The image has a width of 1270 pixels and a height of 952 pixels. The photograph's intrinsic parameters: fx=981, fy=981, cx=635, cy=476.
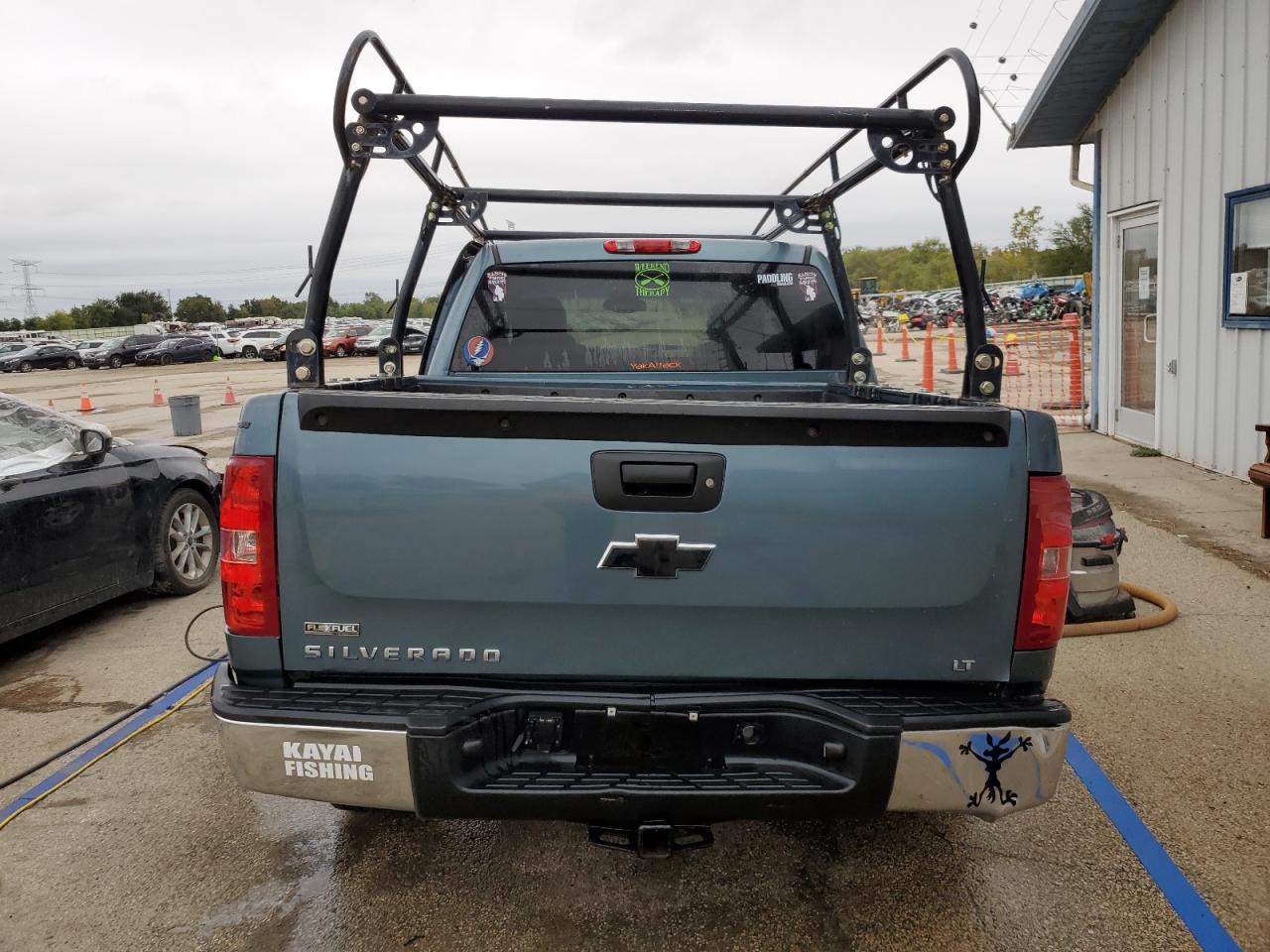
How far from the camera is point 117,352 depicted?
160ft

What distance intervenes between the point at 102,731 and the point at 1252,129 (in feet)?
31.6

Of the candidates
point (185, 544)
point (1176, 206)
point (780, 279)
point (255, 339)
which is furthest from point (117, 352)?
point (780, 279)

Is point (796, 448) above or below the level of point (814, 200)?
below

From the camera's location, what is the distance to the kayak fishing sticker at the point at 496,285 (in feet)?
14.4

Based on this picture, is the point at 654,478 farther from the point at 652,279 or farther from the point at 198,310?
the point at 198,310

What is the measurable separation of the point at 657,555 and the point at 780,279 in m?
2.28

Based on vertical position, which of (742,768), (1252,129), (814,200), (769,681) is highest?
(1252,129)

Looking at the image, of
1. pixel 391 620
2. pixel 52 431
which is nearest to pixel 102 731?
pixel 52 431

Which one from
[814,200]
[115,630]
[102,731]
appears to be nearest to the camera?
[102,731]

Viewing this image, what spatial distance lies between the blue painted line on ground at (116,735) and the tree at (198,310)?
382ft

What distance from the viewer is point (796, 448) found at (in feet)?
8.13

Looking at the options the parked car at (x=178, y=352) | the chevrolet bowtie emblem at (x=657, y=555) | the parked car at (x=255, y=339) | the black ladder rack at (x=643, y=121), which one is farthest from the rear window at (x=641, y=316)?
the parked car at (x=178, y=352)

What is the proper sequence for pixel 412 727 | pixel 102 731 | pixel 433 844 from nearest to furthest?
pixel 412 727
pixel 433 844
pixel 102 731

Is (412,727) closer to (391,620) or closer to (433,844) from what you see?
(391,620)
